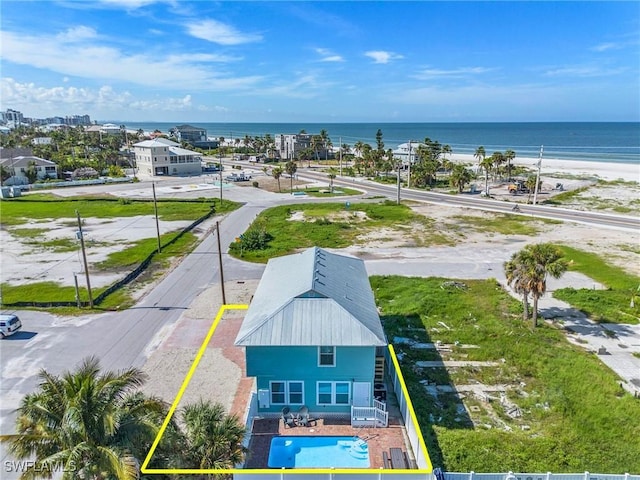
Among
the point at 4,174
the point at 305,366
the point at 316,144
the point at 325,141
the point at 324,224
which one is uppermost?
the point at 325,141

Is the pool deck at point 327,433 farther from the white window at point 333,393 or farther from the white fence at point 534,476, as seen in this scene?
the white fence at point 534,476

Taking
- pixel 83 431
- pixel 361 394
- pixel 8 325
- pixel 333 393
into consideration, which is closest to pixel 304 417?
pixel 333 393

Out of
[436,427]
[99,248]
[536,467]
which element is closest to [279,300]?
[436,427]

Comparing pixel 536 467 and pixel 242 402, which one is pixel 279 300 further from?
pixel 536 467

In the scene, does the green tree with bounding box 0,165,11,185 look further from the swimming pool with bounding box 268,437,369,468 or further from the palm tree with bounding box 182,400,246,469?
the palm tree with bounding box 182,400,246,469

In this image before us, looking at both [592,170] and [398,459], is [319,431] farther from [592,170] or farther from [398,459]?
[592,170]

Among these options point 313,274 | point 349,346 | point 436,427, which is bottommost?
point 436,427

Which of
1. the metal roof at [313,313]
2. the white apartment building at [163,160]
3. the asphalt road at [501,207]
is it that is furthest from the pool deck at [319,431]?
the white apartment building at [163,160]
